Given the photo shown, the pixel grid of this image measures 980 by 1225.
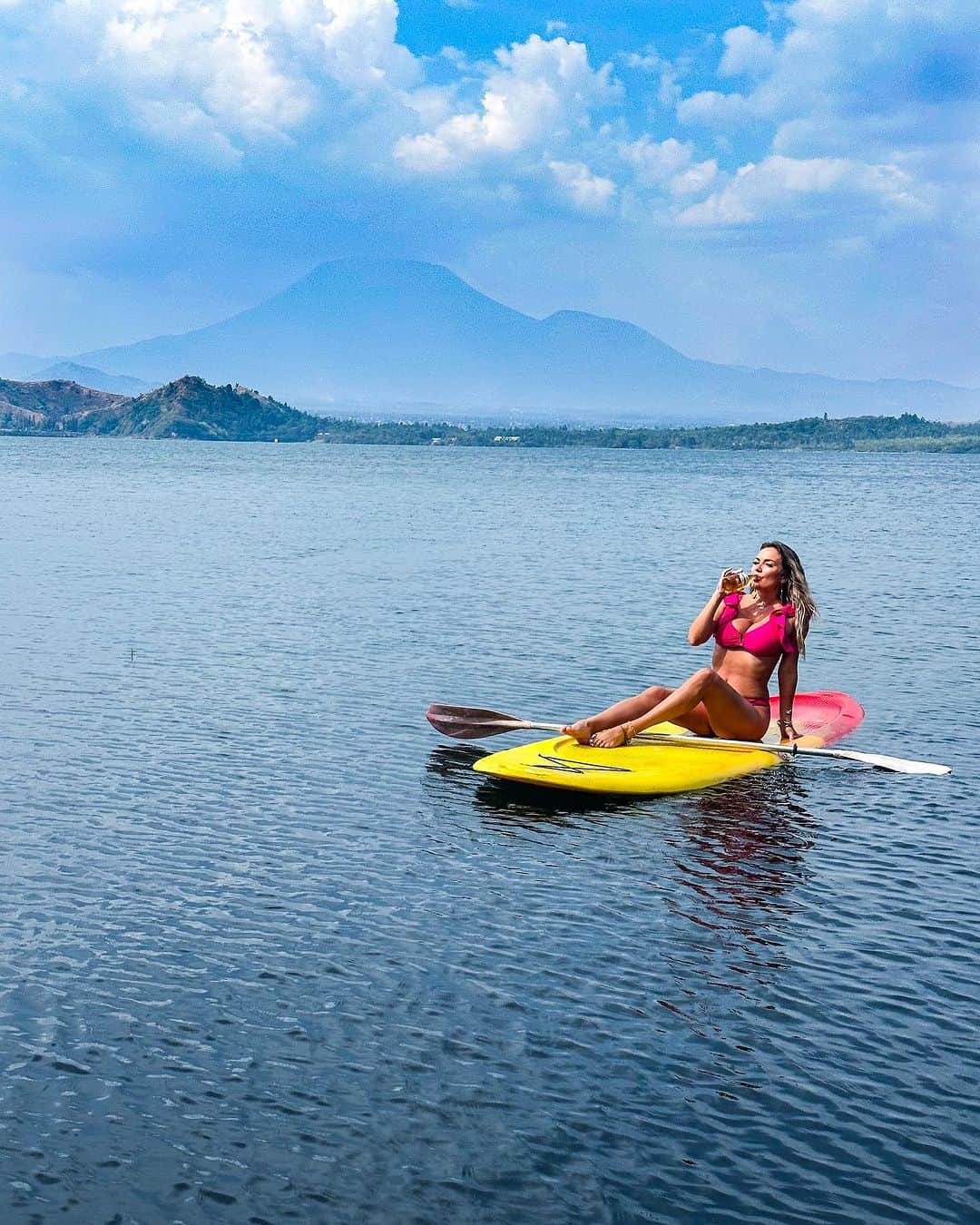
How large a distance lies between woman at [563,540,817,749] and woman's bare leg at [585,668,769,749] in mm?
10

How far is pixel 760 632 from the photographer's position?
17094 millimetres

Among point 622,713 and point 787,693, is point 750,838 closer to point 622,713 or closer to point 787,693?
point 622,713

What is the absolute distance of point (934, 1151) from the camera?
28.3 ft

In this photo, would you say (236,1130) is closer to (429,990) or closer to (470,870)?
(429,990)

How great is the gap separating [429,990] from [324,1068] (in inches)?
54.3

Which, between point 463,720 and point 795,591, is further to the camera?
point 463,720

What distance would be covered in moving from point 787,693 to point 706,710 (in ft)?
3.51

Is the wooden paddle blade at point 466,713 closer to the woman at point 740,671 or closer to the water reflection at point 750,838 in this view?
the woman at point 740,671

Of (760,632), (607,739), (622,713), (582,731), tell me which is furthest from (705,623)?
(582,731)

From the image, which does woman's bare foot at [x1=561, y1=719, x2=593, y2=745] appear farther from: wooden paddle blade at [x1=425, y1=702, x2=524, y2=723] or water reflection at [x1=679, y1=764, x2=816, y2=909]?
wooden paddle blade at [x1=425, y1=702, x2=524, y2=723]

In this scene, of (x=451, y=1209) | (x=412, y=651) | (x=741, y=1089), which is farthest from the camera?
(x=412, y=651)

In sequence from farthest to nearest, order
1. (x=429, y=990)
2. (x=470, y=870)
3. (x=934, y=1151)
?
1. (x=470, y=870)
2. (x=429, y=990)
3. (x=934, y=1151)

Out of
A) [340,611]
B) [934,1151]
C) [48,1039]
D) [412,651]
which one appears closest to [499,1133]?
[934,1151]

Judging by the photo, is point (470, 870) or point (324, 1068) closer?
point (324, 1068)
